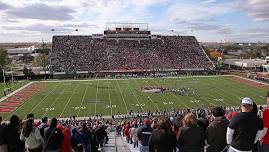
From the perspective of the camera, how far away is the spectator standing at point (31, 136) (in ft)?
23.6

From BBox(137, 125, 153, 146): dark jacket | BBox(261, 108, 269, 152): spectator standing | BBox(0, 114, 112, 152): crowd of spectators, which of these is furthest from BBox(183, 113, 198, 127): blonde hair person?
BBox(137, 125, 153, 146): dark jacket

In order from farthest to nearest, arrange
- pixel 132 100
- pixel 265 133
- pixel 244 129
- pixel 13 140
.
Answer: pixel 132 100 < pixel 13 140 < pixel 265 133 < pixel 244 129

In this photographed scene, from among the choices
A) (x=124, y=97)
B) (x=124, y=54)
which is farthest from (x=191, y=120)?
(x=124, y=54)

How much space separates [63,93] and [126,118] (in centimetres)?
1634

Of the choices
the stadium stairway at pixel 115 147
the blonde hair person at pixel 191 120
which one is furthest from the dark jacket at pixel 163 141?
the stadium stairway at pixel 115 147

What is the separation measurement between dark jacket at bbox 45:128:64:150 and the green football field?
26.7 m

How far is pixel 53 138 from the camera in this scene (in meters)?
7.46

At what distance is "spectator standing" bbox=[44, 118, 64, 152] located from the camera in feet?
24.4

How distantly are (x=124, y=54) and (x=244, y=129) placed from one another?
7585cm

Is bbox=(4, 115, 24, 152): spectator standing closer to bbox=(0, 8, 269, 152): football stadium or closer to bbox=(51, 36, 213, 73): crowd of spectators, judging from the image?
bbox=(0, 8, 269, 152): football stadium

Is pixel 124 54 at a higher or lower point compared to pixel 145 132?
higher

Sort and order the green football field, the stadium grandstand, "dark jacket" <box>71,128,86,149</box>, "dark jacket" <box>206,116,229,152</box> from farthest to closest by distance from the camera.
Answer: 1. the stadium grandstand
2. the green football field
3. "dark jacket" <box>71,128,86,149</box>
4. "dark jacket" <box>206,116,229,152</box>

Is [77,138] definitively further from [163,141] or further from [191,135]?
[191,135]

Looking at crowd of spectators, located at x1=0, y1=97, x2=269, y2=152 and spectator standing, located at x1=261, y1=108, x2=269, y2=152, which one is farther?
spectator standing, located at x1=261, y1=108, x2=269, y2=152
